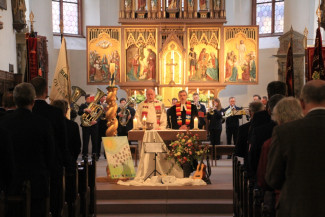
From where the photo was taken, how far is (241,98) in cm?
1959

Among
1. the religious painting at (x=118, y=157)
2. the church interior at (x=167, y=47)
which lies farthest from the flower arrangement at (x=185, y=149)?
the religious painting at (x=118, y=157)

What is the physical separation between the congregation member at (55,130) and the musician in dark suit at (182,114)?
19.0 feet

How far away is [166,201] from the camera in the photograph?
31.6 ft

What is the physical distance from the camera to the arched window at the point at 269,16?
66.1 ft

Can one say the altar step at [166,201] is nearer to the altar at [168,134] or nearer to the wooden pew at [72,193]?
the altar at [168,134]

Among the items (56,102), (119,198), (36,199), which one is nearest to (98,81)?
(119,198)

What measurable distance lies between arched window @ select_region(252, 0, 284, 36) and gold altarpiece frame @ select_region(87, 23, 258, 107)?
13.5ft

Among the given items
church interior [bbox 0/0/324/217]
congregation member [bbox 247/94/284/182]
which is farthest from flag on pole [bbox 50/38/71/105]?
congregation member [bbox 247/94/284/182]

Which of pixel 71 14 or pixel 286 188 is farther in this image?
pixel 71 14

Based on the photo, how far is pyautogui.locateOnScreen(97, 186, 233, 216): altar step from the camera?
9.38 m

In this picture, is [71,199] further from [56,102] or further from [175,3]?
[175,3]

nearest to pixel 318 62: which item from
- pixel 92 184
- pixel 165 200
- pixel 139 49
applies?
pixel 165 200

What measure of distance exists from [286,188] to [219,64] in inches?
505

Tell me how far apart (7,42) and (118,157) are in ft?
17.3
